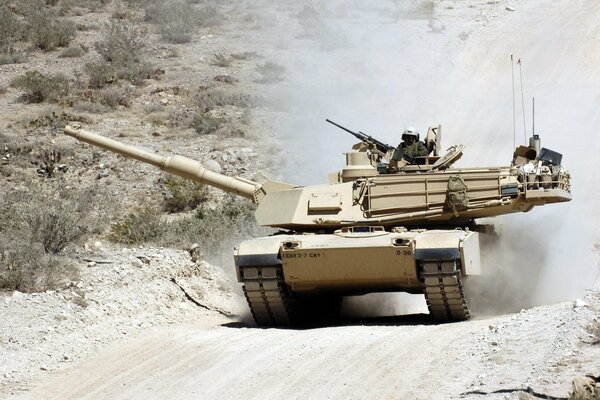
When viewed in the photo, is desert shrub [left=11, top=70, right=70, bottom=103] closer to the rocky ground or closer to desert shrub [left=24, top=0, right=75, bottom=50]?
the rocky ground

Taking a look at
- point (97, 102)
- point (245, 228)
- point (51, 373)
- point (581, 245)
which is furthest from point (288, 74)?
point (51, 373)

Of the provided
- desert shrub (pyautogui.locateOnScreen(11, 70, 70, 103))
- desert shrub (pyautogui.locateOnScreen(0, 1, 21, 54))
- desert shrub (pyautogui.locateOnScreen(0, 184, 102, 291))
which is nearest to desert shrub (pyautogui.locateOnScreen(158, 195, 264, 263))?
desert shrub (pyautogui.locateOnScreen(0, 184, 102, 291))

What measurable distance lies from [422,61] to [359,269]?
1822 cm

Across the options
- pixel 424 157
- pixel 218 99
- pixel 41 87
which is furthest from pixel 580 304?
pixel 41 87

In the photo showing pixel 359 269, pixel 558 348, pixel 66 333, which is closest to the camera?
pixel 558 348

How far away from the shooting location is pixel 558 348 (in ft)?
39.4

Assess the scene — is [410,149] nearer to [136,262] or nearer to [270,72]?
[136,262]

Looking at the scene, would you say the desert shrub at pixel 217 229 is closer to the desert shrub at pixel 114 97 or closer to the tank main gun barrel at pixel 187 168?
the tank main gun barrel at pixel 187 168

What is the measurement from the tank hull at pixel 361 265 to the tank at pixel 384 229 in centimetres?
1

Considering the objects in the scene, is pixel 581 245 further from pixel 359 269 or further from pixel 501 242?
pixel 359 269

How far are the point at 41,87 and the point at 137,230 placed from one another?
1078cm

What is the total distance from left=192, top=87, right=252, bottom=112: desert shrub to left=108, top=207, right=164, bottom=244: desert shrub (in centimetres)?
908

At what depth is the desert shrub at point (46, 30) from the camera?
34719 millimetres

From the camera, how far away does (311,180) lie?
87.7ft
